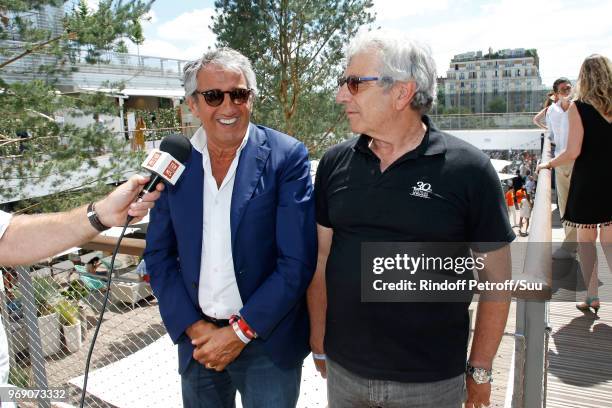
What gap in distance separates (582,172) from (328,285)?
7.58 ft

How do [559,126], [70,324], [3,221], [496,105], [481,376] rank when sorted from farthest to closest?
[496,105]
[70,324]
[559,126]
[481,376]
[3,221]

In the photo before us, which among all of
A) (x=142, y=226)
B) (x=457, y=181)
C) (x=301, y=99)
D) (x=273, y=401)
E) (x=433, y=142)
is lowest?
(x=142, y=226)

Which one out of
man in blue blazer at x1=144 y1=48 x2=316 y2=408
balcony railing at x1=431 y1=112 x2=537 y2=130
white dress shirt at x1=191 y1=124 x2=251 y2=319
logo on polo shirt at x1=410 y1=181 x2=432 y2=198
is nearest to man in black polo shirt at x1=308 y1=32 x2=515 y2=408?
logo on polo shirt at x1=410 y1=181 x2=432 y2=198

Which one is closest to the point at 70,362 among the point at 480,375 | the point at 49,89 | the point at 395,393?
the point at 49,89

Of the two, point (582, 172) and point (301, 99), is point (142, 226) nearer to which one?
point (301, 99)

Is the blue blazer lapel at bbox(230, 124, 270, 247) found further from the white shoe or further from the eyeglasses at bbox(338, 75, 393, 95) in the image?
the white shoe

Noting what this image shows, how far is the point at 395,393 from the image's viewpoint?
174cm

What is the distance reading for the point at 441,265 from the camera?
1.76 metres

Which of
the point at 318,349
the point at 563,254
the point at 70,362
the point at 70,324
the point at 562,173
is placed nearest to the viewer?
the point at 318,349

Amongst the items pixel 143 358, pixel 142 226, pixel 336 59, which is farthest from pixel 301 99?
pixel 143 358

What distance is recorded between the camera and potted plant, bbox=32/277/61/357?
4652mm

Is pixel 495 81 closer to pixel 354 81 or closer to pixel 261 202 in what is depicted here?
pixel 354 81

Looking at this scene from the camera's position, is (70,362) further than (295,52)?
No

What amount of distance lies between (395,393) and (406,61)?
116 cm
